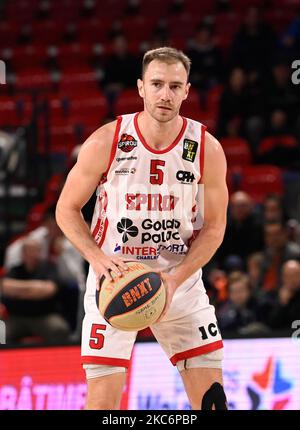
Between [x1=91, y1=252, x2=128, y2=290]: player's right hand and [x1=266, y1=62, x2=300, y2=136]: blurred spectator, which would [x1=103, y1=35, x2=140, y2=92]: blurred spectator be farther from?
[x1=91, y1=252, x2=128, y2=290]: player's right hand

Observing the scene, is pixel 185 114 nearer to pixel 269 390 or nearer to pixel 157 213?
pixel 269 390

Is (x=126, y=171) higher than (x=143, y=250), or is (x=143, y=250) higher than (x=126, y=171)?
(x=126, y=171)

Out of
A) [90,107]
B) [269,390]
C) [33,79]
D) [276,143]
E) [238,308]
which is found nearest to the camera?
[269,390]

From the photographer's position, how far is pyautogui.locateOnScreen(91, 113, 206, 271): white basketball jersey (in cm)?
553

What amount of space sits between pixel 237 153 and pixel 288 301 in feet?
12.3

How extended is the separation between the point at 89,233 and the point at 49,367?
2628mm

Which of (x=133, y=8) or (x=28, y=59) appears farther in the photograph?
(x=133, y=8)

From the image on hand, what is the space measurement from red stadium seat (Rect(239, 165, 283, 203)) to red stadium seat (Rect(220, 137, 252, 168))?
56cm

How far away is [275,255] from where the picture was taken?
10.0 m

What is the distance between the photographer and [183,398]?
7.81 meters

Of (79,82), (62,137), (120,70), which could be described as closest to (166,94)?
(62,137)

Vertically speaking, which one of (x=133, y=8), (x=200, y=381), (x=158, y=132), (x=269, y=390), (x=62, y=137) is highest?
(x=133, y=8)

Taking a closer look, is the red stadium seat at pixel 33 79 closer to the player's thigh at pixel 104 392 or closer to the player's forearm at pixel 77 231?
the player's forearm at pixel 77 231

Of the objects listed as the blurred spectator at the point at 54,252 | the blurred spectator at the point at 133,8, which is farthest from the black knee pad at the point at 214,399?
the blurred spectator at the point at 133,8
